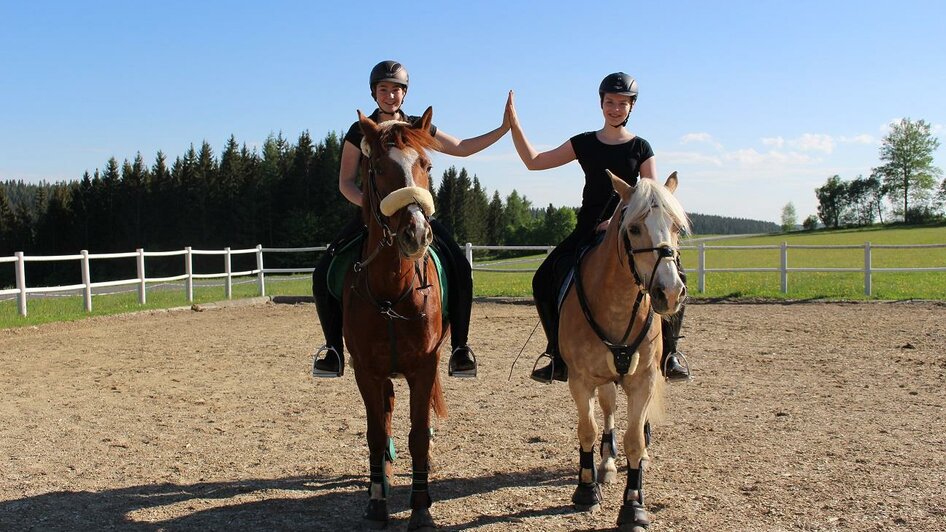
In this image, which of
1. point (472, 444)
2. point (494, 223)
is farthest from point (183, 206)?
point (472, 444)

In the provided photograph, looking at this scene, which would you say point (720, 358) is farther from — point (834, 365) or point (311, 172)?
point (311, 172)

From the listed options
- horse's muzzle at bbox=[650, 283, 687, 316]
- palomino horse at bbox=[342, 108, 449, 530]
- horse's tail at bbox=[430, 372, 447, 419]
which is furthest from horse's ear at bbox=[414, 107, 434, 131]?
horse's tail at bbox=[430, 372, 447, 419]

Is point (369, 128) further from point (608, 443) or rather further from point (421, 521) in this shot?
point (608, 443)

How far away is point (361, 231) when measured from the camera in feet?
Result: 16.0

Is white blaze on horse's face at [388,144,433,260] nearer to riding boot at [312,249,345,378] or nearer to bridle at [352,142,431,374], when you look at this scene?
bridle at [352,142,431,374]

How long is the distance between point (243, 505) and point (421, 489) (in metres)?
1.33

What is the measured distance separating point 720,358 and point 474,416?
4.81 m

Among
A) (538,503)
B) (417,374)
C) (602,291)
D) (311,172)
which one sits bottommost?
(538,503)

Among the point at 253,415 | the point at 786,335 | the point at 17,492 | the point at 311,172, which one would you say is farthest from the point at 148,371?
the point at 311,172

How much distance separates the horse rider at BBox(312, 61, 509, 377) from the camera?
4973mm

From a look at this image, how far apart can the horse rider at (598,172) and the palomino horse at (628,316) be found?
1.18 feet

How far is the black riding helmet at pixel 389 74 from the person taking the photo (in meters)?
4.93

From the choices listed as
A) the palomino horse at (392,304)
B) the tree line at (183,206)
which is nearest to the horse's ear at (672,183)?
the palomino horse at (392,304)

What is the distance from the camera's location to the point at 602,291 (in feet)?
14.8
